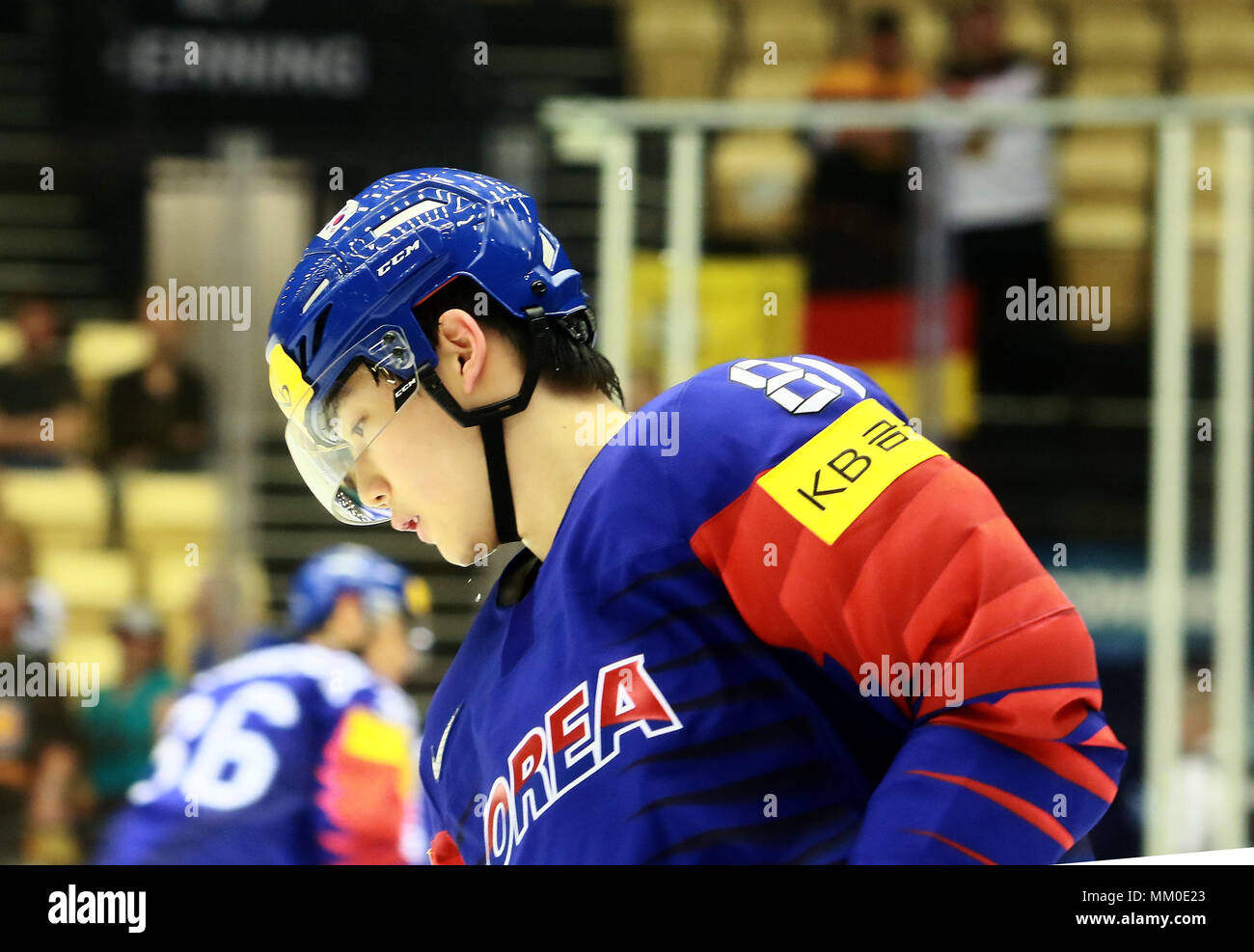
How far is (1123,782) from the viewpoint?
4367 millimetres

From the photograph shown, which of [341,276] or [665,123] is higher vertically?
[665,123]

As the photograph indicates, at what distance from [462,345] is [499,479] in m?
0.16

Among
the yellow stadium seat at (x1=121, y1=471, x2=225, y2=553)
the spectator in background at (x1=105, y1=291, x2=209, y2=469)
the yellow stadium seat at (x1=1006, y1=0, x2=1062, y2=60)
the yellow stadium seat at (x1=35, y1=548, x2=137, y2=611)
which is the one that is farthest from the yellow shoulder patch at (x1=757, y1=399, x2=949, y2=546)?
the yellow stadium seat at (x1=35, y1=548, x2=137, y2=611)

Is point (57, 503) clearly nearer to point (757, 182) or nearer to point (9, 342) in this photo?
point (9, 342)

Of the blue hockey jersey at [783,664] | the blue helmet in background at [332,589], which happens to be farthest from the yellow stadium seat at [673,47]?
the blue hockey jersey at [783,664]

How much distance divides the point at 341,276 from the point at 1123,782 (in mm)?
3430

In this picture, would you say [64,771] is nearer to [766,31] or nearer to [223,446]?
[223,446]

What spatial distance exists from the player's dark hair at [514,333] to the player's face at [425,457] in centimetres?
7

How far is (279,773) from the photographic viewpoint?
147 inches

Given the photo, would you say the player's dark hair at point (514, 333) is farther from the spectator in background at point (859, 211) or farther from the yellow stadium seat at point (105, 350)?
the yellow stadium seat at point (105, 350)

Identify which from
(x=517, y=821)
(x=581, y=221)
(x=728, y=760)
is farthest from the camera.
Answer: (x=581, y=221)

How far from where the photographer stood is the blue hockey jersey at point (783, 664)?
1285 mm
